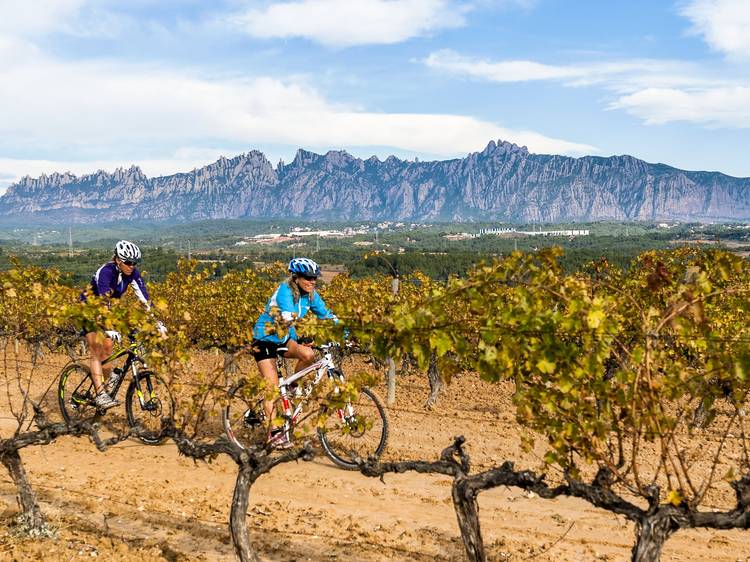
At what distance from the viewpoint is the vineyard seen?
403 cm

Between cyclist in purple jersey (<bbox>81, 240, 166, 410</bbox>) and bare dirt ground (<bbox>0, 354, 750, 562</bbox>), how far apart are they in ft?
2.99

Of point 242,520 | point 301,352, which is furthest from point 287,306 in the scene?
point 242,520

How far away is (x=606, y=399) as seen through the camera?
4.09 meters

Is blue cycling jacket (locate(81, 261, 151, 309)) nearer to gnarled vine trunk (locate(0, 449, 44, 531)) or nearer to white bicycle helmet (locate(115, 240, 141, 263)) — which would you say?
white bicycle helmet (locate(115, 240, 141, 263))

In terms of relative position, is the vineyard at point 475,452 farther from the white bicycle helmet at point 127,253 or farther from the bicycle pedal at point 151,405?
the white bicycle helmet at point 127,253

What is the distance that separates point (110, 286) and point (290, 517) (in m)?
4.15

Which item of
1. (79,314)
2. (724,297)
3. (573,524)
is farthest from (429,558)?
(724,297)

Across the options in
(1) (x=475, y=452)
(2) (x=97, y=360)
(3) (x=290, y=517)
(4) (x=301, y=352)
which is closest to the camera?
(3) (x=290, y=517)

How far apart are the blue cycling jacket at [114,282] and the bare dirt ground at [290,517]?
2.25 meters

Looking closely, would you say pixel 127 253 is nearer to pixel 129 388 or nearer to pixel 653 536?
pixel 129 388

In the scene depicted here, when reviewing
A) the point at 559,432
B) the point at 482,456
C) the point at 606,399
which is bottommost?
the point at 482,456

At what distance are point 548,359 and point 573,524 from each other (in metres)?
3.01

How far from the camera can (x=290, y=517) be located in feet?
21.1

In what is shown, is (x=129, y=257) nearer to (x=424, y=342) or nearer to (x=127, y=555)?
(x=127, y=555)
